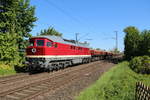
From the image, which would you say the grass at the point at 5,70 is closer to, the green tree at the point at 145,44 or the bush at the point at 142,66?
the bush at the point at 142,66

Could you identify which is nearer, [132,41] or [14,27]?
[14,27]

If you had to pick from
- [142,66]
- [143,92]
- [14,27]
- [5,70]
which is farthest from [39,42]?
[142,66]

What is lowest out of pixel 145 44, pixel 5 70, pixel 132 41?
pixel 5 70

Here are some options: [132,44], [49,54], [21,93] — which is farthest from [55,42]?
[132,44]

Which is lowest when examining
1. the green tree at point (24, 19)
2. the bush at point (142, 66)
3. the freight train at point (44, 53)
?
the bush at point (142, 66)

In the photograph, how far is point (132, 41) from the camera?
46.5 metres

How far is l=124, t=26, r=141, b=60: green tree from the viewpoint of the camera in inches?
1812

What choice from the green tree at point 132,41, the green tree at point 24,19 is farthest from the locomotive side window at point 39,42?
the green tree at point 132,41

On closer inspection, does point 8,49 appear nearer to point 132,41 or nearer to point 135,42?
point 132,41

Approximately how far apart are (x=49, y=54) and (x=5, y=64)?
5809 mm

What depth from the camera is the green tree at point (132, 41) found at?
46031mm

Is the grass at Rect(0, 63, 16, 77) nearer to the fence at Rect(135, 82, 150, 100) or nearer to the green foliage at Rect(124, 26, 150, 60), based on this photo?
the fence at Rect(135, 82, 150, 100)

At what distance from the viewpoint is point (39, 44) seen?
20.0 meters

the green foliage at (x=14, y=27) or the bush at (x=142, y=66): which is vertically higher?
the green foliage at (x=14, y=27)
